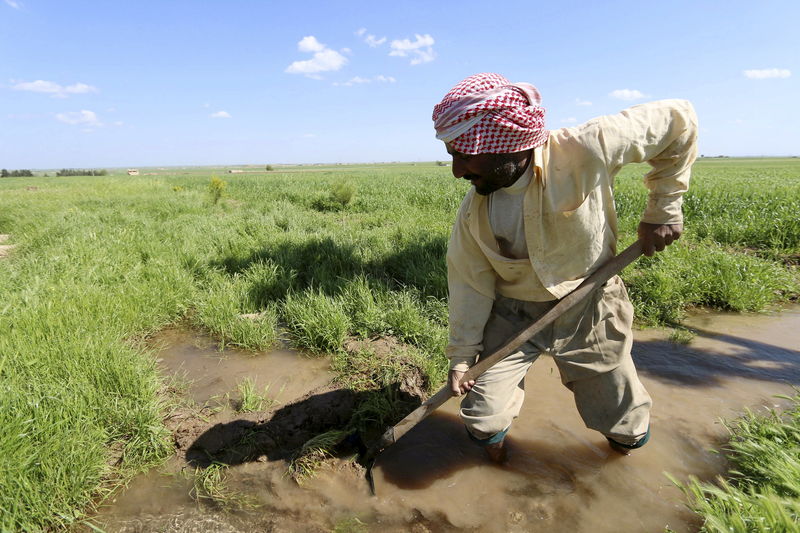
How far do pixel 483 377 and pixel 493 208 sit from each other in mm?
746

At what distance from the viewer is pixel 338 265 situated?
176 inches

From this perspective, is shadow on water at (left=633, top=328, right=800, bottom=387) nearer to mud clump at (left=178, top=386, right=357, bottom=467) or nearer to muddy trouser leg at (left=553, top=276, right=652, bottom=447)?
muddy trouser leg at (left=553, top=276, right=652, bottom=447)

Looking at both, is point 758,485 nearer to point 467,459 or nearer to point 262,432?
point 467,459

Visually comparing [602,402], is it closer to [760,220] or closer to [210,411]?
[210,411]

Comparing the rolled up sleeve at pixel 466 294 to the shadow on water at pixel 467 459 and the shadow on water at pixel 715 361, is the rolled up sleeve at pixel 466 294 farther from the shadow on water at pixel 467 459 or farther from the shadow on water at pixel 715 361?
the shadow on water at pixel 715 361

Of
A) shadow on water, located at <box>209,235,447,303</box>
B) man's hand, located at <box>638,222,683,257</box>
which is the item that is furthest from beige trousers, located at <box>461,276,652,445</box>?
shadow on water, located at <box>209,235,447,303</box>

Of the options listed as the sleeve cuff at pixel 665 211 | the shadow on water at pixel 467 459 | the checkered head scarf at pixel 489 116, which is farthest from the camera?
the shadow on water at pixel 467 459

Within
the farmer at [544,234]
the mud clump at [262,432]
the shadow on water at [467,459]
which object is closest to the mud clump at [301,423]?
the mud clump at [262,432]

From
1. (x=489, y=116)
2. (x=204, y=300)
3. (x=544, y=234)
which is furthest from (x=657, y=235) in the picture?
(x=204, y=300)

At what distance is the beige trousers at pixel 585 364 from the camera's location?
1.82 meters

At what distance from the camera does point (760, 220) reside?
18.3 ft

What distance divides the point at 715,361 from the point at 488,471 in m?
1.97

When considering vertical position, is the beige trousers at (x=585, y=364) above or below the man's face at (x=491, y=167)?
below

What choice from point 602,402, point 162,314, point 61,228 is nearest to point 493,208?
point 602,402
